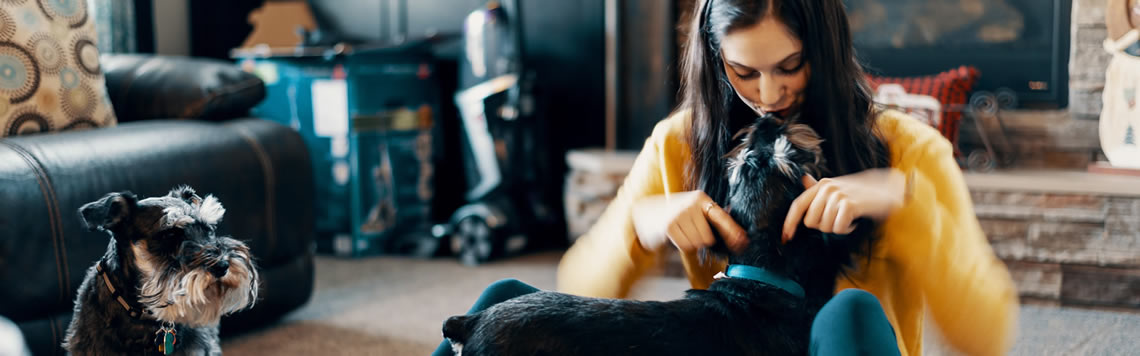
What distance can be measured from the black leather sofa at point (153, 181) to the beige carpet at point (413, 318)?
105mm

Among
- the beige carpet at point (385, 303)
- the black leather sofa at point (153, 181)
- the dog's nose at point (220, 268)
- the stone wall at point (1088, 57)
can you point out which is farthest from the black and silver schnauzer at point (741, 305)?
the stone wall at point (1088, 57)

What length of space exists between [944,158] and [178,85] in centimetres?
186

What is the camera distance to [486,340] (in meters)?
0.86

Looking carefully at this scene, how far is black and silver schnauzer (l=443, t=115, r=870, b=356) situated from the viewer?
84 cm

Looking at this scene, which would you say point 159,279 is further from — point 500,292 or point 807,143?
point 807,143

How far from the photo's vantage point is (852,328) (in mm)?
794

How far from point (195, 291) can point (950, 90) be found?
2.36m

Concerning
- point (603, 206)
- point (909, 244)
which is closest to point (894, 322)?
point (909, 244)

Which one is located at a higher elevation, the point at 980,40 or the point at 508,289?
the point at 980,40

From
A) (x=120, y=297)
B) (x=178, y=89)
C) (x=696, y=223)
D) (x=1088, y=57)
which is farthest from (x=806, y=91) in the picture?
(x=1088, y=57)

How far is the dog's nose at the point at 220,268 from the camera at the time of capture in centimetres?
116

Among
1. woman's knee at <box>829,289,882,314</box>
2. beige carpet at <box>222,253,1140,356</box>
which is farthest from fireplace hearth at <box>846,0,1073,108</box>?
woman's knee at <box>829,289,882,314</box>

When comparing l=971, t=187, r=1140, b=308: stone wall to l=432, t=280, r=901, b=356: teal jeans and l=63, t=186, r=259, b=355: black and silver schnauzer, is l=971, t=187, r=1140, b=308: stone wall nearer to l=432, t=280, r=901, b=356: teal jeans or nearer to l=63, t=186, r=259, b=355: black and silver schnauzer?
l=432, t=280, r=901, b=356: teal jeans

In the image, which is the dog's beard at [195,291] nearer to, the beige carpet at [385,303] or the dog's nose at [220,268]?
the dog's nose at [220,268]
